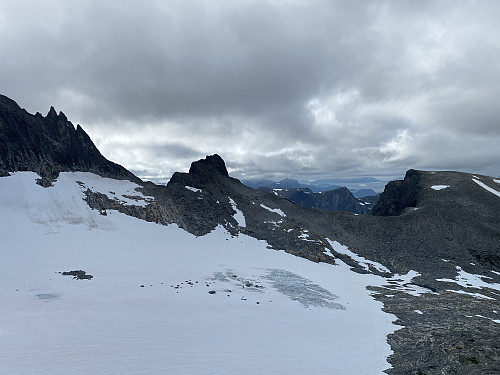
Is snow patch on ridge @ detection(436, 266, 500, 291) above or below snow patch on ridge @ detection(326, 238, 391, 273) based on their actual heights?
below

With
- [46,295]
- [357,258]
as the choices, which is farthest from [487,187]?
[46,295]

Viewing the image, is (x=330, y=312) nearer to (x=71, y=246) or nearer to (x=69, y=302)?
(x=69, y=302)

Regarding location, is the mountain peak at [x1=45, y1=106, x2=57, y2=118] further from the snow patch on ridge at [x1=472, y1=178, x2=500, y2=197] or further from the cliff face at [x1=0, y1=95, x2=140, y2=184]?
the snow patch on ridge at [x1=472, y1=178, x2=500, y2=197]

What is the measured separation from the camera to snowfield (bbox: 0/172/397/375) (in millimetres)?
14523

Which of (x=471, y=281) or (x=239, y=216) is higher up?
(x=239, y=216)

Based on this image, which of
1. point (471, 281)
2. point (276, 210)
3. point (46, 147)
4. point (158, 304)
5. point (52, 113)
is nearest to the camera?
point (158, 304)

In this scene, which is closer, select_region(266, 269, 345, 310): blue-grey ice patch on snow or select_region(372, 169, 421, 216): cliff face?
select_region(266, 269, 345, 310): blue-grey ice patch on snow

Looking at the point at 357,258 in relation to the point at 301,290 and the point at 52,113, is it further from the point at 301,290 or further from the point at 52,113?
the point at 52,113

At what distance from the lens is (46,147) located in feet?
203

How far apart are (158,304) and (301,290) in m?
17.8

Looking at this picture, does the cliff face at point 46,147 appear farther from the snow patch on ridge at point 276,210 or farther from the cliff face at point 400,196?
the cliff face at point 400,196

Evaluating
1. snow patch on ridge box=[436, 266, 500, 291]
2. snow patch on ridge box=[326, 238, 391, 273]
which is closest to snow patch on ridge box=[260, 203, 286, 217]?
snow patch on ridge box=[326, 238, 391, 273]

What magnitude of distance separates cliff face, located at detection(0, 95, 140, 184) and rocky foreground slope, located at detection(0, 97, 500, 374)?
0.22 meters

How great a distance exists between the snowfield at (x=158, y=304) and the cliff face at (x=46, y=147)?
6.27 metres
